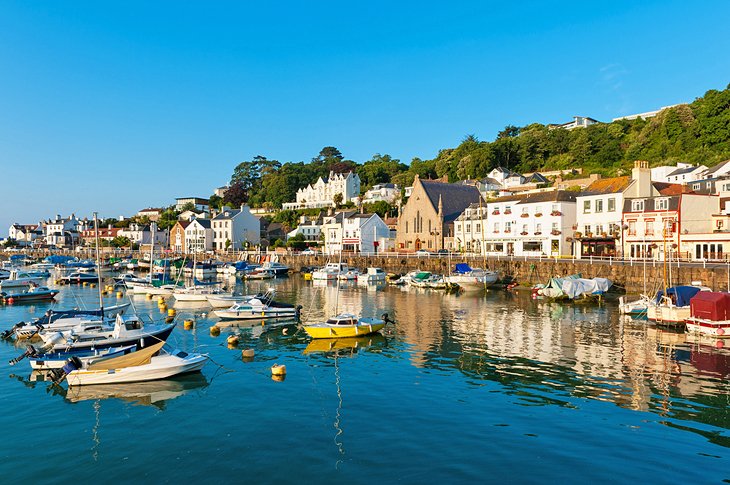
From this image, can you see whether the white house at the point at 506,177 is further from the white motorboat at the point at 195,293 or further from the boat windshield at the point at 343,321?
the boat windshield at the point at 343,321

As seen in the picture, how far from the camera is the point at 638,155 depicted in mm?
A: 113062

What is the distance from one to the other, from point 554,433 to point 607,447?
178 cm

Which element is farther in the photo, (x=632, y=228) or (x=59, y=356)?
(x=632, y=228)

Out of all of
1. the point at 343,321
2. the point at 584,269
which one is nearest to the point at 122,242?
the point at 584,269

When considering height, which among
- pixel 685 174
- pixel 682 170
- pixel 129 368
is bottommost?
pixel 129 368

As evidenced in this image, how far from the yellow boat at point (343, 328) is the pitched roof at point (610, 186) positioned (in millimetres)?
48503

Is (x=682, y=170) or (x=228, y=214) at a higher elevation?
(x=682, y=170)

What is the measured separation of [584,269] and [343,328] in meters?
39.4

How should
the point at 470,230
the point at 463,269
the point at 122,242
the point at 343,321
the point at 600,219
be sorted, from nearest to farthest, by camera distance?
1. the point at 343,321
2. the point at 463,269
3. the point at 600,219
4. the point at 470,230
5. the point at 122,242

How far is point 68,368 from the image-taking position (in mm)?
23703

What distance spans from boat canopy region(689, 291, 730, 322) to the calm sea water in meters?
2.65

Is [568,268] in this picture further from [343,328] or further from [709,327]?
[343,328]

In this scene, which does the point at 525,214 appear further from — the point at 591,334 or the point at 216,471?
the point at 216,471

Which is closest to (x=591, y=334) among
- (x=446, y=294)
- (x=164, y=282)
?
(x=446, y=294)
